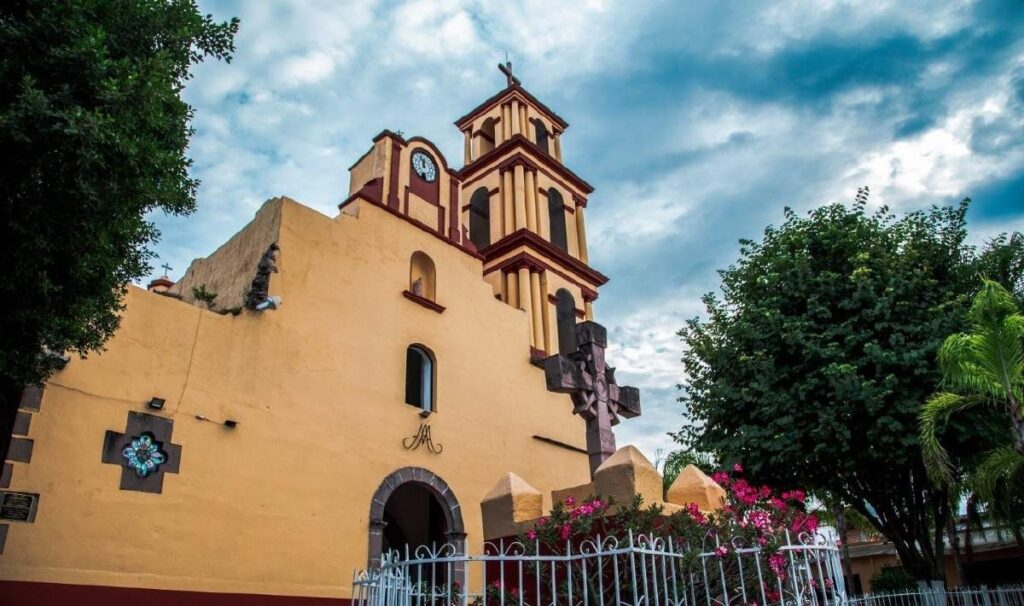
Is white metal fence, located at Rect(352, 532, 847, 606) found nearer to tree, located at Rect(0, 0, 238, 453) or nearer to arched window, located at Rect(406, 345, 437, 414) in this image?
tree, located at Rect(0, 0, 238, 453)

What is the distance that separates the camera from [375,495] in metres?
11.3

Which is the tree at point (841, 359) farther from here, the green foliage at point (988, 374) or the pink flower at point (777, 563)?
the pink flower at point (777, 563)

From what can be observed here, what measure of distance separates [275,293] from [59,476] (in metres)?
3.93

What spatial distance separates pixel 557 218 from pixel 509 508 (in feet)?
47.3

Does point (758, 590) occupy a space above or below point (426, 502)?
below

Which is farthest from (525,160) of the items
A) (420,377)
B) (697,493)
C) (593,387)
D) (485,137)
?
(697,493)

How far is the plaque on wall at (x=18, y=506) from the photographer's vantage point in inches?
298

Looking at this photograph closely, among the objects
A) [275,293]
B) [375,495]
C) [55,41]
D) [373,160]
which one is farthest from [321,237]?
[55,41]

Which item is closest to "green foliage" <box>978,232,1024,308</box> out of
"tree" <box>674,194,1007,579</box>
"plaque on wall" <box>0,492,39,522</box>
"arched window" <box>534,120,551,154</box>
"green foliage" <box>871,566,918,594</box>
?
Answer: "tree" <box>674,194,1007,579</box>

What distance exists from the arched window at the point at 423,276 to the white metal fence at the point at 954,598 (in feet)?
30.0

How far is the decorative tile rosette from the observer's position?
28.4 ft

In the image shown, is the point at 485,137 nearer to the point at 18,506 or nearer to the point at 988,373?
the point at 988,373

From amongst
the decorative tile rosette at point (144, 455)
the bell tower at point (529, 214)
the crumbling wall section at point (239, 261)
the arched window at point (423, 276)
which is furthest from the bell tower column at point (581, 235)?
the decorative tile rosette at point (144, 455)

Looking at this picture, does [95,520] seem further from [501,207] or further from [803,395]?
[501,207]
